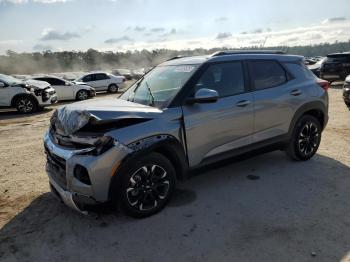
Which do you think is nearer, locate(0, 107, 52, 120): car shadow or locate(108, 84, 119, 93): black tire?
locate(0, 107, 52, 120): car shadow

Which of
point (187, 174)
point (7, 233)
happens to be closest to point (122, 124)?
point (187, 174)

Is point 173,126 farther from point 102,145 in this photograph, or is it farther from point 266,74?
point 266,74

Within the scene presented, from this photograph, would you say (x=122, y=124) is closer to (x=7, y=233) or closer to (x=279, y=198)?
(x=7, y=233)

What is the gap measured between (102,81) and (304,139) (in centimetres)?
1980

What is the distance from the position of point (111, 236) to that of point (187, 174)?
3.82 feet

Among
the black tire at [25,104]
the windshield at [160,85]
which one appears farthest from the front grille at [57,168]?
the black tire at [25,104]

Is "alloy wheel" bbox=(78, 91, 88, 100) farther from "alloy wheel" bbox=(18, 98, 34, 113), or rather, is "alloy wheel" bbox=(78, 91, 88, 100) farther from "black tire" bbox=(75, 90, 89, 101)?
"alloy wheel" bbox=(18, 98, 34, 113)

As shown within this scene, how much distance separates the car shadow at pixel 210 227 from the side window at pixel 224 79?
0.96m

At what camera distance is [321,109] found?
5.91 m

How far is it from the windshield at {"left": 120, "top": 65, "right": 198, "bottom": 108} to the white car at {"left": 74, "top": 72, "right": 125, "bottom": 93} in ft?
62.9

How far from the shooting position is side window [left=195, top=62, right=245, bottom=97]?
459cm

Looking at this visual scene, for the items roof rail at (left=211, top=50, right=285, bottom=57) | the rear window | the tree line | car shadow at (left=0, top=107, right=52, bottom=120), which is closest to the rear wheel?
roof rail at (left=211, top=50, right=285, bottom=57)

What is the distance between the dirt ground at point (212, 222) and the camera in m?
3.50

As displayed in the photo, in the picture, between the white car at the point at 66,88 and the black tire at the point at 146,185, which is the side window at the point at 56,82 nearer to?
the white car at the point at 66,88
